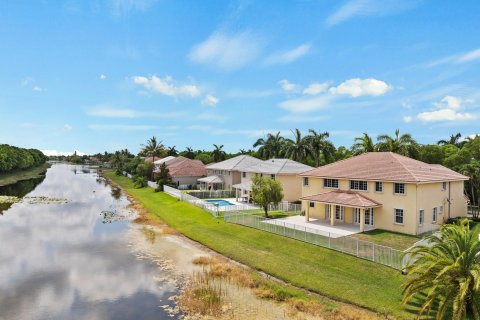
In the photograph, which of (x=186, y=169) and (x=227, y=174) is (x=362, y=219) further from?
(x=186, y=169)

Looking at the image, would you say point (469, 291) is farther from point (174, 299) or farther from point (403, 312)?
point (174, 299)

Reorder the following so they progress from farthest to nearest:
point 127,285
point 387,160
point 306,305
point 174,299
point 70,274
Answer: point 387,160 → point 70,274 → point 127,285 → point 174,299 → point 306,305

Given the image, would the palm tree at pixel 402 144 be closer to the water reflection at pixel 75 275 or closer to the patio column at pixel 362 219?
the patio column at pixel 362 219

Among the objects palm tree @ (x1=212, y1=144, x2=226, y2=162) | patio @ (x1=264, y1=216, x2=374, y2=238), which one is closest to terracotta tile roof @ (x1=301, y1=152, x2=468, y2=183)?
patio @ (x1=264, y1=216, x2=374, y2=238)

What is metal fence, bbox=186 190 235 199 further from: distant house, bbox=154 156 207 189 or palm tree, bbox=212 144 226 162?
palm tree, bbox=212 144 226 162

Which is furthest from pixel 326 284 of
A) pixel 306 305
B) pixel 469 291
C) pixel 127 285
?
pixel 127 285

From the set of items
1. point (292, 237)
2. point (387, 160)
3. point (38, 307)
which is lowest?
point (38, 307)

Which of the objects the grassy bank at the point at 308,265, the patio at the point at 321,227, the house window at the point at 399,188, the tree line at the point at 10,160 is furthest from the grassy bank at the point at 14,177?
the house window at the point at 399,188
